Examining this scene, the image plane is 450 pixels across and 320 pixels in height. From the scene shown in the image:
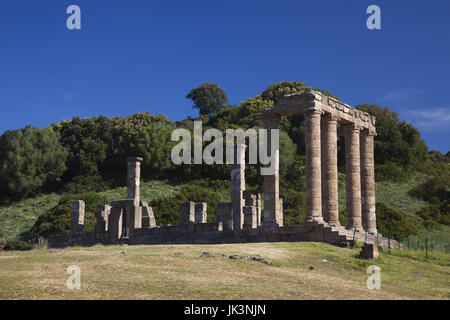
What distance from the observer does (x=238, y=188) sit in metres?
31.6

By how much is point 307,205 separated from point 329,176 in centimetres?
247

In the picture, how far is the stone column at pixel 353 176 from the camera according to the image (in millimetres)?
32375

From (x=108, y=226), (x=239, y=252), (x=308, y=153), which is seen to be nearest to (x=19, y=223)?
(x=108, y=226)

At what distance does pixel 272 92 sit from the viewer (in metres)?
74.4

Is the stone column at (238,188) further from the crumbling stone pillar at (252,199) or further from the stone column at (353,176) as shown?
the stone column at (353,176)

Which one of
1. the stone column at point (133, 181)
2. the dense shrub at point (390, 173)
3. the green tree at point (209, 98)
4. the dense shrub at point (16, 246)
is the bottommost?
the dense shrub at point (16, 246)

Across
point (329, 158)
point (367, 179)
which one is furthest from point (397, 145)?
point (329, 158)

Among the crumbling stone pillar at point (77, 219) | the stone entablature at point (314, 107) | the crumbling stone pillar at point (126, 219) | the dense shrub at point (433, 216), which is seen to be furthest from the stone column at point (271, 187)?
the dense shrub at point (433, 216)

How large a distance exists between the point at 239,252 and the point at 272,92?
178 feet

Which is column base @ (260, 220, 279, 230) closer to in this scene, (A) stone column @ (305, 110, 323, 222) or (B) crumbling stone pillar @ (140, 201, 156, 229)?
(A) stone column @ (305, 110, 323, 222)

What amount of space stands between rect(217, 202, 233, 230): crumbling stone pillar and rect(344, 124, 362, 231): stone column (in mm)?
6588

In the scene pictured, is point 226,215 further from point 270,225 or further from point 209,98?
point 209,98

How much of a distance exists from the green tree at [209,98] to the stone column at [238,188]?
212 ft

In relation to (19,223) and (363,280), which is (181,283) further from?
(19,223)
